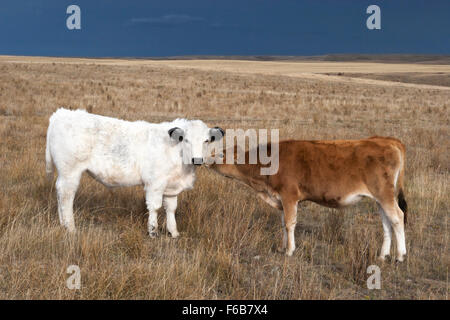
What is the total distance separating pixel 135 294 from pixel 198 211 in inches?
97.6

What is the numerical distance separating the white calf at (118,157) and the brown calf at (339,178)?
1.04 meters

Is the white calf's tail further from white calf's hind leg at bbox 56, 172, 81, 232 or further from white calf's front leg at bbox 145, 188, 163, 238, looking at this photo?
white calf's front leg at bbox 145, 188, 163, 238

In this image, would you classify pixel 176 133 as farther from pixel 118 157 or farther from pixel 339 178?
pixel 339 178

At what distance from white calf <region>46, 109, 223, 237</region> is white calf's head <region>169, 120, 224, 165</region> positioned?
14 millimetres

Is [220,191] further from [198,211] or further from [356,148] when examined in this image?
[356,148]

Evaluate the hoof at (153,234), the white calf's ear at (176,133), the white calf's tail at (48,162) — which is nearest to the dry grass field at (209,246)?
the hoof at (153,234)

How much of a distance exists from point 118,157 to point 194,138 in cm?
114

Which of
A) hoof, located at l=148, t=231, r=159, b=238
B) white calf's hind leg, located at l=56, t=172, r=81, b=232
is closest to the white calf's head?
hoof, located at l=148, t=231, r=159, b=238

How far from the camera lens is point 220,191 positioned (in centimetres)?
795

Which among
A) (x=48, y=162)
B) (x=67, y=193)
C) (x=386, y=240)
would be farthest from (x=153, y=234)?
(x=386, y=240)

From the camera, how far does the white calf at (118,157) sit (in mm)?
5949

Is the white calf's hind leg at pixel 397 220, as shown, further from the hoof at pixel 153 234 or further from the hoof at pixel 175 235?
the hoof at pixel 153 234

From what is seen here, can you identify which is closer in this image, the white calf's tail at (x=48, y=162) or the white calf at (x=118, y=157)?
the white calf at (x=118, y=157)
